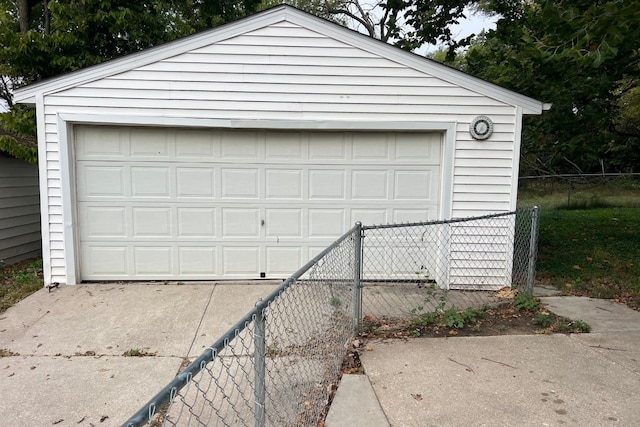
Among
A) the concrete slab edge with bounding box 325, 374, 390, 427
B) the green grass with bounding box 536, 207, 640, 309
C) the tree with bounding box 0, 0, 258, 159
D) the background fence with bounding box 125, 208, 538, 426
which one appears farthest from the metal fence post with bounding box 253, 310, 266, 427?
the tree with bounding box 0, 0, 258, 159

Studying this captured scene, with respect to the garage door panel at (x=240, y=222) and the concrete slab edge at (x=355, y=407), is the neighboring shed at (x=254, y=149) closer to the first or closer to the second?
the garage door panel at (x=240, y=222)

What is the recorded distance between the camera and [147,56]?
5.38 metres

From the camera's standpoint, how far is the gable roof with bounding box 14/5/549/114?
5328 mm

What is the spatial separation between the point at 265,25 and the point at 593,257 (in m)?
6.77

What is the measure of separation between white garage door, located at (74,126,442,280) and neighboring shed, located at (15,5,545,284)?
0.05ft

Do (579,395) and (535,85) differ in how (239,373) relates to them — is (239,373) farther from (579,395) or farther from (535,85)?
(535,85)

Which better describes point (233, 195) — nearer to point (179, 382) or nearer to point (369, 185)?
point (369, 185)

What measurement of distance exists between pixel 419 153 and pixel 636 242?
5.56m

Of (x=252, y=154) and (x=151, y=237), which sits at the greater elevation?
(x=252, y=154)

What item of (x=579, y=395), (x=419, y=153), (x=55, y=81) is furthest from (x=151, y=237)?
(x=579, y=395)

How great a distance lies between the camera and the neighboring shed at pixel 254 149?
5.46 meters

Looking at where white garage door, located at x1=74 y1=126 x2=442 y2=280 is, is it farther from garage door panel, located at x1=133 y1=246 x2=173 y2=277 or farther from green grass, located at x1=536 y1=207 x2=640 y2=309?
green grass, located at x1=536 y1=207 x2=640 y2=309

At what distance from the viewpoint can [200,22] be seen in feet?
42.2

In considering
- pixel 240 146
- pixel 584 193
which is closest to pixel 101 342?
pixel 240 146
